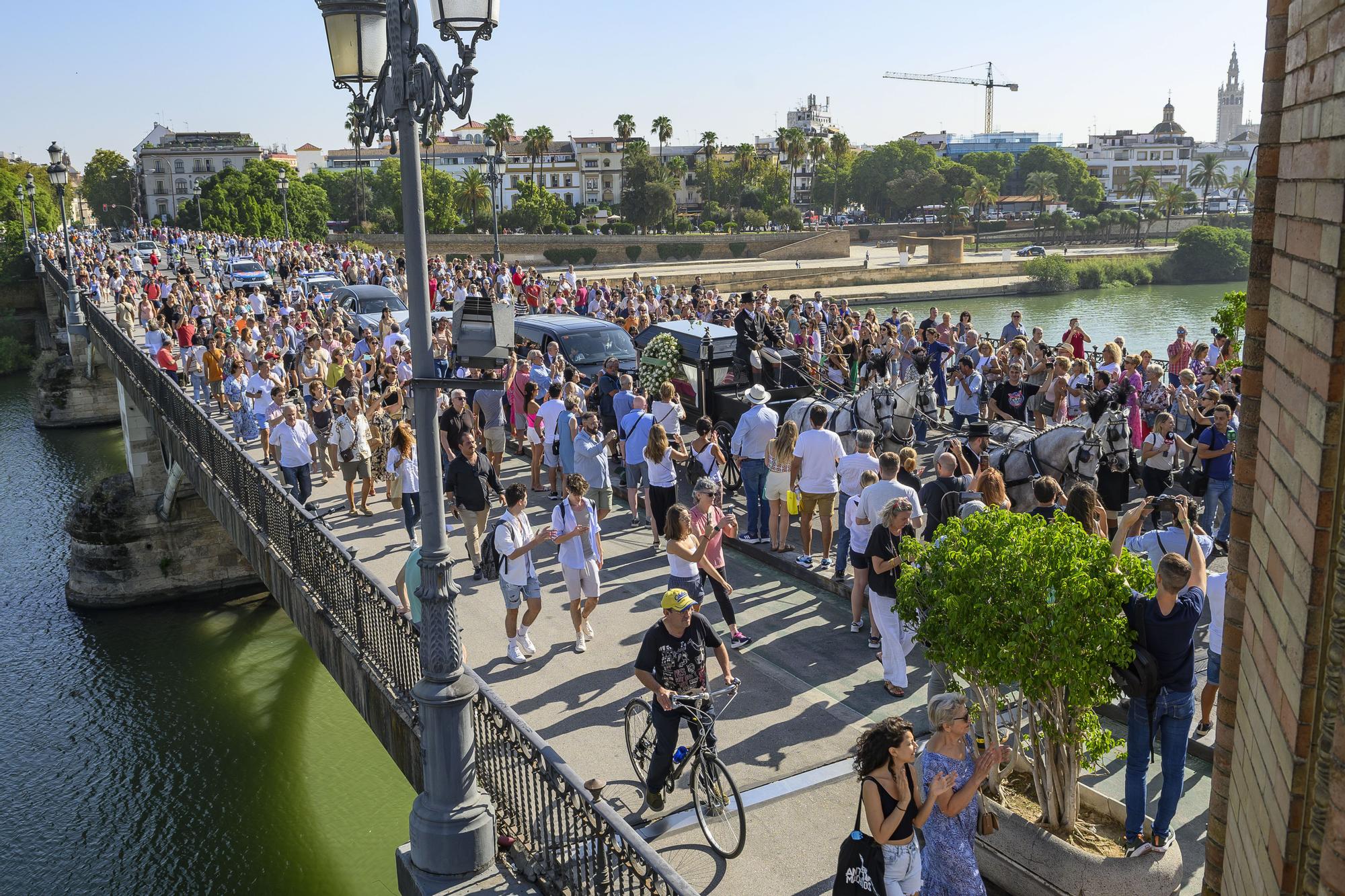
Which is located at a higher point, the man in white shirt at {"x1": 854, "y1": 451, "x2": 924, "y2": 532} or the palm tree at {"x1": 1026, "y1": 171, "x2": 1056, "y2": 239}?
the palm tree at {"x1": 1026, "y1": 171, "x2": 1056, "y2": 239}

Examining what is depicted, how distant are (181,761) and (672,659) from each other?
13.8 meters

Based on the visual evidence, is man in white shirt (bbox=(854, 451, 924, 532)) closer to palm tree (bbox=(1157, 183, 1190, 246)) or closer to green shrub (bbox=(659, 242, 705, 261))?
green shrub (bbox=(659, 242, 705, 261))

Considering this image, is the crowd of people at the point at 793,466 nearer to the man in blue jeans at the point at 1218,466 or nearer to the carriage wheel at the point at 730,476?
the man in blue jeans at the point at 1218,466

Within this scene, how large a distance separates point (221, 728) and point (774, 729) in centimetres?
1358

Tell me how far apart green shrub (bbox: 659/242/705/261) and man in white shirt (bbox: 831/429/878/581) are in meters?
73.7

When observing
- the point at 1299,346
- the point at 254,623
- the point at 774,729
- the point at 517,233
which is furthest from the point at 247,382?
the point at 517,233

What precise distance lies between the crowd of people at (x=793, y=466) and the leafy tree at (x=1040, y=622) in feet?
1.14

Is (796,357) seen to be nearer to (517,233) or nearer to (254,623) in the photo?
(254,623)

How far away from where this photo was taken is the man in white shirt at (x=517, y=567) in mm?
9562

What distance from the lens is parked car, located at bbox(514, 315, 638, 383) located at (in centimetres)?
2030

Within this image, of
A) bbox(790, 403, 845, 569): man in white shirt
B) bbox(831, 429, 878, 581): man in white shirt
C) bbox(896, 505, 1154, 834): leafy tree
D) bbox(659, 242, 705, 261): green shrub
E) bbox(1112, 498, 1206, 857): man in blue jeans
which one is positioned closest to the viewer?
bbox(896, 505, 1154, 834): leafy tree

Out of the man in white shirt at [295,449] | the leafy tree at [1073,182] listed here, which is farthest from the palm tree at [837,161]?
the man in white shirt at [295,449]

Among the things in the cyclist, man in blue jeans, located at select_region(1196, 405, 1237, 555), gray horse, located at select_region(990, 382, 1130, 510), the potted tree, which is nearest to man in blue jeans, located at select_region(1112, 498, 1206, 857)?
the potted tree

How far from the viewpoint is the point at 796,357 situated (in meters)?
17.0
